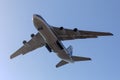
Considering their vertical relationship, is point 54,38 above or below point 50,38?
above

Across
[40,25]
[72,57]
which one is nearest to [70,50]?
[72,57]

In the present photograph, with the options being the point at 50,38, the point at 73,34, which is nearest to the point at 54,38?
the point at 50,38

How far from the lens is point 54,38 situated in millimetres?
77125

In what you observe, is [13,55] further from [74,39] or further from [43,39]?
[74,39]

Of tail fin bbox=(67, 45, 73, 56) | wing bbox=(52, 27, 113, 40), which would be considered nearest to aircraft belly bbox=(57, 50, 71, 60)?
tail fin bbox=(67, 45, 73, 56)

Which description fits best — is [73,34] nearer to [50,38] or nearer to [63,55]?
[63,55]

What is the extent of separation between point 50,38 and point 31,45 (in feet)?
31.7

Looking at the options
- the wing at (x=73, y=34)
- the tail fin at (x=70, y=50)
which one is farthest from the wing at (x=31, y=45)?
the tail fin at (x=70, y=50)

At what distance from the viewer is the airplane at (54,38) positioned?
74562 mm

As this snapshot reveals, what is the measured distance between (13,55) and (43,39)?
8.59 m

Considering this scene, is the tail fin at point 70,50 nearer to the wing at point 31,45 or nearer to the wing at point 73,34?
the wing at point 73,34

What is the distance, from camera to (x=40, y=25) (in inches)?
2921

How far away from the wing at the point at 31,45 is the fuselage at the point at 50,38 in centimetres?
436

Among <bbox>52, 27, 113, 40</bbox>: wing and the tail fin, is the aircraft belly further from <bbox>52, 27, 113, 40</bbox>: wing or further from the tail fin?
<bbox>52, 27, 113, 40</bbox>: wing
